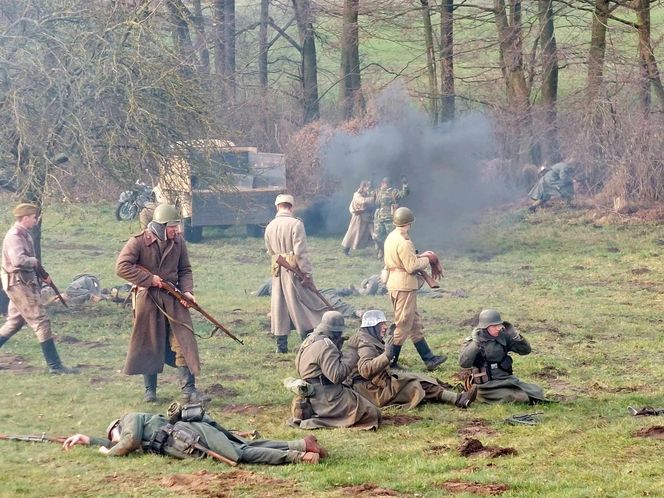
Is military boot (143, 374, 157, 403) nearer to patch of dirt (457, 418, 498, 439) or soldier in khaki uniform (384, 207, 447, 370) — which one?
soldier in khaki uniform (384, 207, 447, 370)

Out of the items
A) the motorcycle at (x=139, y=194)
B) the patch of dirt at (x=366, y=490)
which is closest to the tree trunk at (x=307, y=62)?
the motorcycle at (x=139, y=194)

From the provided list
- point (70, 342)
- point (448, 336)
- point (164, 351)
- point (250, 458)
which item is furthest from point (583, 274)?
point (250, 458)

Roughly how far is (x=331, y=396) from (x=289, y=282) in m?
4.23

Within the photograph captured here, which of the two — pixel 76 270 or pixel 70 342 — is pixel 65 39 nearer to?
pixel 70 342

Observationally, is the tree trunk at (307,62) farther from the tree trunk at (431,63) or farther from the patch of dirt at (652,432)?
the patch of dirt at (652,432)

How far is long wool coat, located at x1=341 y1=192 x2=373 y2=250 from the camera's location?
25.6 metres

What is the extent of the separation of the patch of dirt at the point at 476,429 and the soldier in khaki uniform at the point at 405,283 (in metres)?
2.33

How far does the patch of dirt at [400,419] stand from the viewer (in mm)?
11305

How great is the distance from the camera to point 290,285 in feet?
49.6

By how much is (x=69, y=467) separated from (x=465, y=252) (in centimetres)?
1735

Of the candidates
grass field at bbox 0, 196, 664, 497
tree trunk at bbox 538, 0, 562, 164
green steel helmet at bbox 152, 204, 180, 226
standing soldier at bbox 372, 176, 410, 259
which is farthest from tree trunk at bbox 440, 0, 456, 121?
green steel helmet at bbox 152, 204, 180, 226

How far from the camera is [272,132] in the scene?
3406 centimetres

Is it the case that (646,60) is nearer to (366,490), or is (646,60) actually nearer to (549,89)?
(549,89)

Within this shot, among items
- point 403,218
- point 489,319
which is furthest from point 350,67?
point 489,319
